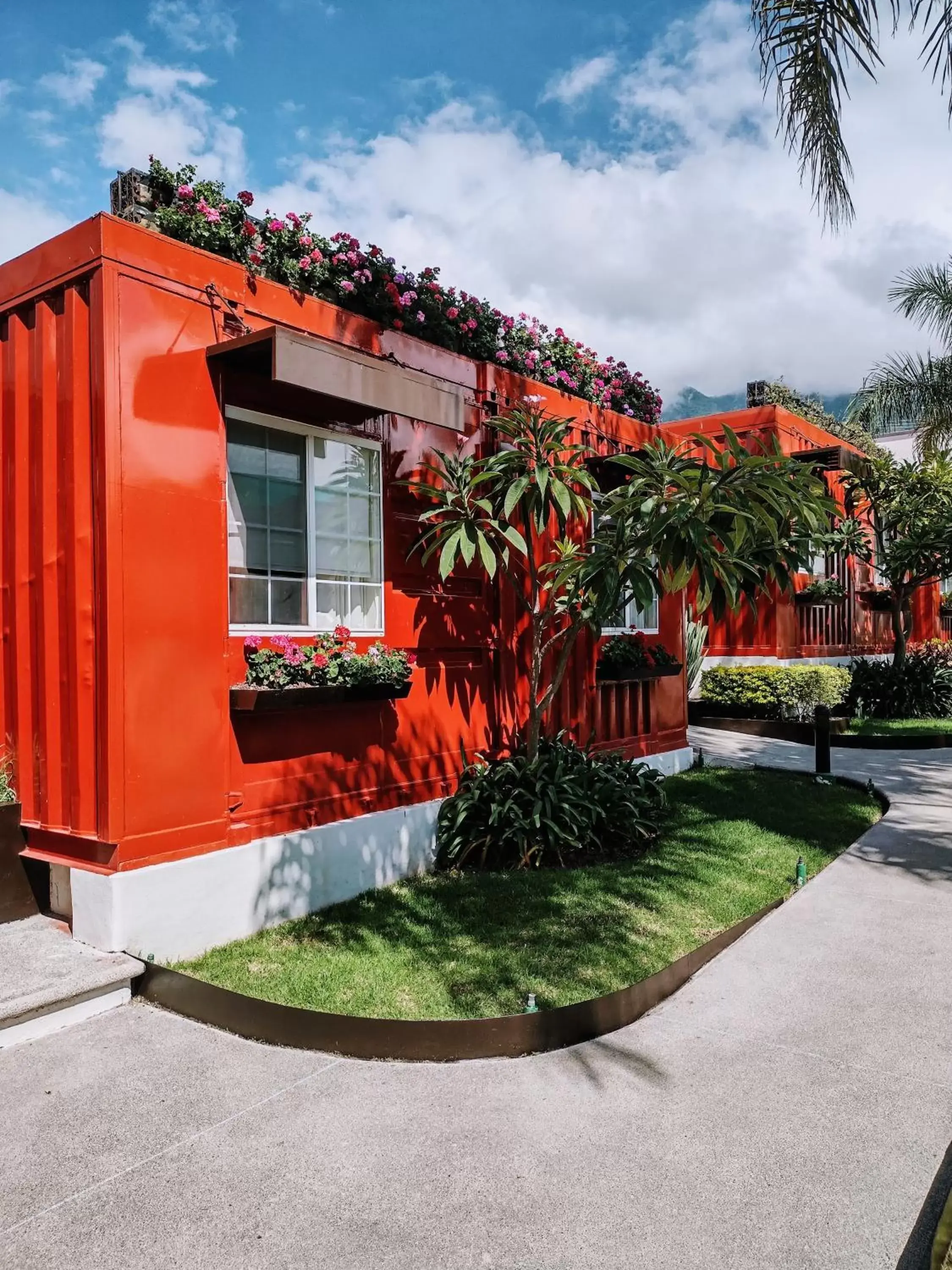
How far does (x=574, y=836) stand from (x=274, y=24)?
626 centimetres

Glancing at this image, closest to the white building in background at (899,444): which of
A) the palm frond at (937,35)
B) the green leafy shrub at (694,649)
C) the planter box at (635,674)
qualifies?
the green leafy shrub at (694,649)

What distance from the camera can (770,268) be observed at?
3098 centimetres

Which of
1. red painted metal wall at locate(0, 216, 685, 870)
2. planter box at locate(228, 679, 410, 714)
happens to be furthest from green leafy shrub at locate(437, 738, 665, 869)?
planter box at locate(228, 679, 410, 714)

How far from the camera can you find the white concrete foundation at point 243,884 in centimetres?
422

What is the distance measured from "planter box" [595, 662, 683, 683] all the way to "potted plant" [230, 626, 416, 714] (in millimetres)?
2981

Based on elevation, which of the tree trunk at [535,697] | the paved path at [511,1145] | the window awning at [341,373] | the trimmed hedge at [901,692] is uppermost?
the window awning at [341,373]

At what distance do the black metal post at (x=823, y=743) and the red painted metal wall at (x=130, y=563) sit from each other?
5.88 meters

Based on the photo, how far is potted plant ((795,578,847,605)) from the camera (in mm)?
14477

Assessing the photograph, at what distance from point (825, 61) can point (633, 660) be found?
16.1 ft

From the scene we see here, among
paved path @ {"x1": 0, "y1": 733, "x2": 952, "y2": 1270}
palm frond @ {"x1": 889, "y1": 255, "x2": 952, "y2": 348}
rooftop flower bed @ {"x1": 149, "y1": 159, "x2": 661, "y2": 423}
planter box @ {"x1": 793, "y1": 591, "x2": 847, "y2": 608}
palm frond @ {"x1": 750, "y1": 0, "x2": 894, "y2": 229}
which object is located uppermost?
palm frond @ {"x1": 889, "y1": 255, "x2": 952, "y2": 348}

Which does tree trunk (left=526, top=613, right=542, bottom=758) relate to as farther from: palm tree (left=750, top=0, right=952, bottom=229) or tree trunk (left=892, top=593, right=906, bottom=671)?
tree trunk (left=892, top=593, right=906, bottom=671)

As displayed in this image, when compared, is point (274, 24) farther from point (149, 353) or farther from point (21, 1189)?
point (21, 1189)

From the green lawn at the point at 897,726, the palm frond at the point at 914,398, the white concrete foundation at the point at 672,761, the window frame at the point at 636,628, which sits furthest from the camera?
the palm frond at the point at 914,398

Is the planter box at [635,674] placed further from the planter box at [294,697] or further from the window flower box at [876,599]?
the window flower box at [876,599]
